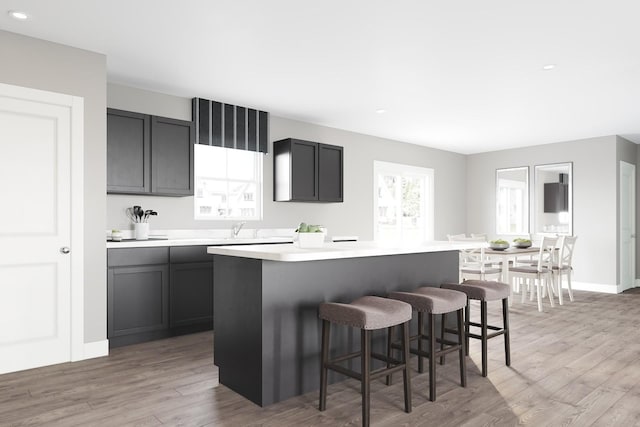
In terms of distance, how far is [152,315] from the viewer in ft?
13.5

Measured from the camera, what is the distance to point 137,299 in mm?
4012

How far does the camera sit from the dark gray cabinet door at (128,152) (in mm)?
4129

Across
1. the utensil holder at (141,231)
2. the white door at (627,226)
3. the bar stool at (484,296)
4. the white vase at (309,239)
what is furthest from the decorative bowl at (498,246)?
the utensil holder at (141,231)

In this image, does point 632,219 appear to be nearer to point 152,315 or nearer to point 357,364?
point 357,364

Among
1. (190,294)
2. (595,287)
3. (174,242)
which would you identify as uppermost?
(174,242)

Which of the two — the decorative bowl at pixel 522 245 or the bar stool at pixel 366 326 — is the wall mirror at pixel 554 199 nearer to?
the decorative bowl at pixel 522 245

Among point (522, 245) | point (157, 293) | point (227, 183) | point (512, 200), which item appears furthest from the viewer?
point (512, 200)

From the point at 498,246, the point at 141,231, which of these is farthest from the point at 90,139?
the point at 498,246

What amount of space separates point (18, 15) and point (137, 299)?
93.8 inches

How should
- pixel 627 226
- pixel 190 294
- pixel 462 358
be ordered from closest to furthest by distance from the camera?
pixel 462 358, pixel 190 294, pixel 627 226

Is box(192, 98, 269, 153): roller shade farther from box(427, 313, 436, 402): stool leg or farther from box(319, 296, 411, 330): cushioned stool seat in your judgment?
box(427, 313, 436, 402): stool leg

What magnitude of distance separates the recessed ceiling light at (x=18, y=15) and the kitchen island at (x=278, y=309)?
6.74 feet

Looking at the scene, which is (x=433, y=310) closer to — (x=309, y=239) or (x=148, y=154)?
(x=309, y=239)

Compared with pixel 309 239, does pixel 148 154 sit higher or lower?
higher
